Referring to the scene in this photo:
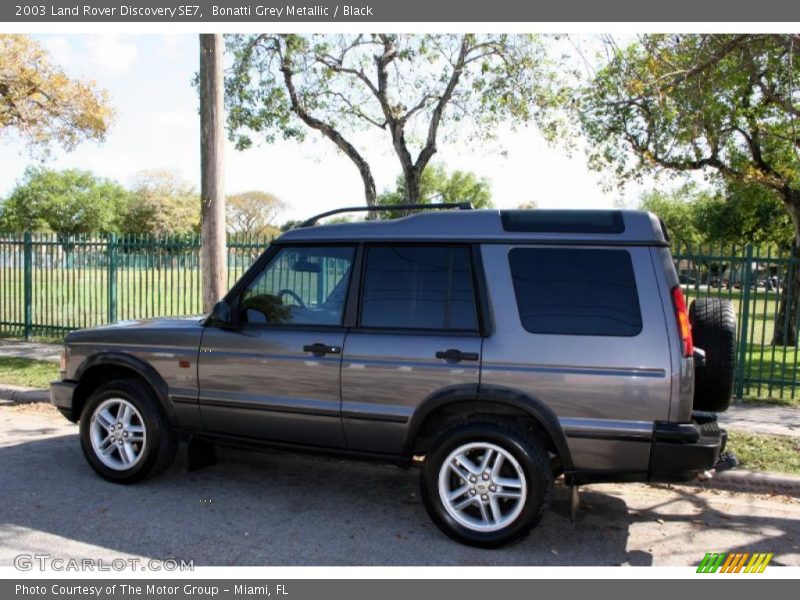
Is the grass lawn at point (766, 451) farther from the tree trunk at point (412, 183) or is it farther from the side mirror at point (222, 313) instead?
the tree trunk at point (412, 183)

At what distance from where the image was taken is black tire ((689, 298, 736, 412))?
438cm

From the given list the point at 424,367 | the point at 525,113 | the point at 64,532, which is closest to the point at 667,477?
the point at 424,367

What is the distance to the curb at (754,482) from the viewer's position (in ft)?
18.7

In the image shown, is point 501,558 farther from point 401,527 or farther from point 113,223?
point 113,223

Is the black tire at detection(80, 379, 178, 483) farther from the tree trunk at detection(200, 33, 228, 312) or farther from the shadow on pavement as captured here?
the tree trunk at detection(200, 33, 228, 312)

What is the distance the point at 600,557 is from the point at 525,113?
11.2 meters

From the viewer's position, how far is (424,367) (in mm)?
4375

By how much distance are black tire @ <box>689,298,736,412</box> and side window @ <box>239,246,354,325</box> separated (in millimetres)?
2386

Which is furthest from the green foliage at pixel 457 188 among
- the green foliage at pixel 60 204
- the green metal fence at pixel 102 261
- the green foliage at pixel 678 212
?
the green metal fence at pixel 102 261

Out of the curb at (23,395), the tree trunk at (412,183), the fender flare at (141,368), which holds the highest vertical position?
the tree trunk at (412,183)

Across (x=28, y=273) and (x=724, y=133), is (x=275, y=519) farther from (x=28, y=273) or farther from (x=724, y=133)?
(x=724, y=133)

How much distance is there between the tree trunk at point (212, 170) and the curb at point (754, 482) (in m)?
5.58

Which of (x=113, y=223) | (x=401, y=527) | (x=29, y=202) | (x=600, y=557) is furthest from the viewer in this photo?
(x=113, y=223)

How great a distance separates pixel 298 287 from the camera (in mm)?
4996
